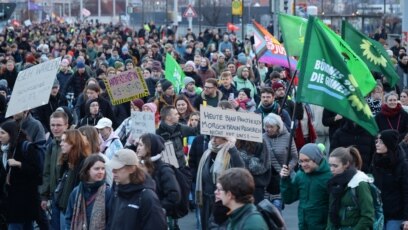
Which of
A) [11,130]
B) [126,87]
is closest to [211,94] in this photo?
[126,87]

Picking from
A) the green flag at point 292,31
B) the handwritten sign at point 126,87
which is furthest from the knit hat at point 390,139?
the handwritten sign at point 126,87

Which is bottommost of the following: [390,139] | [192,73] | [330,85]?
[192,73]

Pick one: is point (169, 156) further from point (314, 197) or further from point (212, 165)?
point (314, 197)

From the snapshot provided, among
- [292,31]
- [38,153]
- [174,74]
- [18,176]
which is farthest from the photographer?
[174,74]

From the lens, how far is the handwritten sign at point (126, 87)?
1426 centimetres

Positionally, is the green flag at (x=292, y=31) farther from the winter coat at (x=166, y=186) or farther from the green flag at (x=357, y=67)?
the winter coat at (x=166, y=186)

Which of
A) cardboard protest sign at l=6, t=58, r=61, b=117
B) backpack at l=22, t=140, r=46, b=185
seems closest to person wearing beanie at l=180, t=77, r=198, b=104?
cardboard protest sign at l=6, t=58, r=61, b=117

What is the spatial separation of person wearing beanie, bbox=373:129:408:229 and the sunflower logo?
3393mm

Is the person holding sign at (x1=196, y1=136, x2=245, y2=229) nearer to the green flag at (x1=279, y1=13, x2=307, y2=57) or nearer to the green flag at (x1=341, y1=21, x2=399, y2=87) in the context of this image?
the green flag at (x1=279, y1=13, x2=307, y2=57)

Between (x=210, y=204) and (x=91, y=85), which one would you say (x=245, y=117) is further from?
(x=91, y=85)

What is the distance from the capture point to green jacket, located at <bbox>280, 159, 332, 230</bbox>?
9039 millimetres

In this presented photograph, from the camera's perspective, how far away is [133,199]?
317 inches

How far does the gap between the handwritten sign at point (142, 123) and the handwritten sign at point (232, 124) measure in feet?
3.51

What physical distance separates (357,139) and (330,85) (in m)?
2.77
